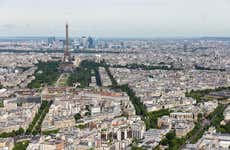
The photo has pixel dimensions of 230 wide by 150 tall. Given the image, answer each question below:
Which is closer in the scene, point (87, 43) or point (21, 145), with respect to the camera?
point (21, 145)

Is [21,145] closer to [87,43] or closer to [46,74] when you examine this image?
[46,74]

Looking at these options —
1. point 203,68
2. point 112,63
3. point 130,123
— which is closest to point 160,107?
point 130,123

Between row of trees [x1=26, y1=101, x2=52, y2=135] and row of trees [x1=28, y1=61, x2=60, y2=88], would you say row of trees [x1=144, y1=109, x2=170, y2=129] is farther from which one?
row of trees [x1=28, y1=61, x2=60, y2=88]

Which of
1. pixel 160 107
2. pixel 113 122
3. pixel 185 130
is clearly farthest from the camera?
pixel 160 107

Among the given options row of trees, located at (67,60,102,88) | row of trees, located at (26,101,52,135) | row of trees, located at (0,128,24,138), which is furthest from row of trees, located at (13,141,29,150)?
row of trees, located at (67,60,102,88)

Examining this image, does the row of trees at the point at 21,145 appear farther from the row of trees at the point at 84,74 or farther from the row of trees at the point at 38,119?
the row of trees at the point at 84,74

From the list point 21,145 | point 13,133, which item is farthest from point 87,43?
point 21,145

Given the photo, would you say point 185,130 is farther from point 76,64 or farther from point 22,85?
point 76,64

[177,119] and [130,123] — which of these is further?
[177,119]
